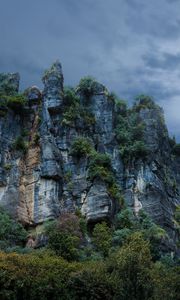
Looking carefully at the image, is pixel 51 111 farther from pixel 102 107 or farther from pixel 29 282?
pixel 29 282

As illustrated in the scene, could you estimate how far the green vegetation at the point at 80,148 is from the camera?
188 ft

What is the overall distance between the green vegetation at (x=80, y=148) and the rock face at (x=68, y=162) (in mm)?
528

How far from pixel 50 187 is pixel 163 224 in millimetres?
12859

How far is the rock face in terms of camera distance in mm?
53219

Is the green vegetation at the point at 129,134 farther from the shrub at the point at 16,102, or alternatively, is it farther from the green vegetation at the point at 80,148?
the shrub at the point at 16,102

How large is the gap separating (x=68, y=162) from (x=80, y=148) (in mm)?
1999

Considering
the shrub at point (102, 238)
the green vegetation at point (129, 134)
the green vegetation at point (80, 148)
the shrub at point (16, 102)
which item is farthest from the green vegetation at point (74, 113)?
the shrub at point (102, 238)

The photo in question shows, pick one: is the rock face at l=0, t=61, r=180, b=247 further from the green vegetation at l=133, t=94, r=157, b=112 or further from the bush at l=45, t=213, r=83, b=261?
the bush at l=45, t=213, r=83, b=261

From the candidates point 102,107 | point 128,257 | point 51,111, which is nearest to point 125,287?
point 128,257

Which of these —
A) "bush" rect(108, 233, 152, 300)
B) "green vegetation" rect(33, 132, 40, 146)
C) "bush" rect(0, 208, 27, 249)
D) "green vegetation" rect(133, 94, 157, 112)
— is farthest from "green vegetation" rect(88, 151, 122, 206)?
"bush" rect(108, 233, 152, 300)

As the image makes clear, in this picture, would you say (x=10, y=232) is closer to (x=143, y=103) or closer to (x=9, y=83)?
(x=9, y=83)

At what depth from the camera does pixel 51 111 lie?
59594 mm

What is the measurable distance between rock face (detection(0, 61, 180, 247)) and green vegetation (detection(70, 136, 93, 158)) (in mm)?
528

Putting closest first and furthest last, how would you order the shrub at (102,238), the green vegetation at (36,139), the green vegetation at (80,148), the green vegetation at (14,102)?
the shrub at (102,238) < the green vegetation at (36,139) < the green vegetation at (80,148) < the green vegetation at (14,102)
